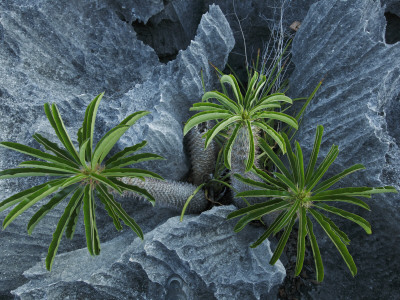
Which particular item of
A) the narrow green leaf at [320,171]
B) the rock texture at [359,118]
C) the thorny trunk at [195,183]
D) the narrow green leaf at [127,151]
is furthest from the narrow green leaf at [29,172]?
the rock texture at [359,118]

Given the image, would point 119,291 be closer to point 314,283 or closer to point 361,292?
point 314,283

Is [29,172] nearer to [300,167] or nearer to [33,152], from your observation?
[33,152]

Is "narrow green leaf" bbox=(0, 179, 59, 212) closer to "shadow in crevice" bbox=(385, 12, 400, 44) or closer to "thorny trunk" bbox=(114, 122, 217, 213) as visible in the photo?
"thorny trunk" bbox=(114, 122, 217, 213)

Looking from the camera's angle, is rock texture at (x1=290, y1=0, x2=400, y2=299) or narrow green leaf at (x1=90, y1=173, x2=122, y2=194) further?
rock texture at (x1=290, y1=0, x2=400, y2=299)

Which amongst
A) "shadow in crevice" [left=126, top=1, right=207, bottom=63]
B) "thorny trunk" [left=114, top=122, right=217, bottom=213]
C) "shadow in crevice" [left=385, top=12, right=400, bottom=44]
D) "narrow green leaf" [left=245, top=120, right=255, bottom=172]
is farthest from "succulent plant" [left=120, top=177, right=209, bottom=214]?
"shadow in crevice" [left=385, top=12, right=400, bottom=44]

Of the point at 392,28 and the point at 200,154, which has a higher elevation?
the point at 392,28

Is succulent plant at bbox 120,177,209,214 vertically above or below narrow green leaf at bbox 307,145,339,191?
above

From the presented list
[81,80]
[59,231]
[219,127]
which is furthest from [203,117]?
[81,80]

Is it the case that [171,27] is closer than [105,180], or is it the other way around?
[105,180]
